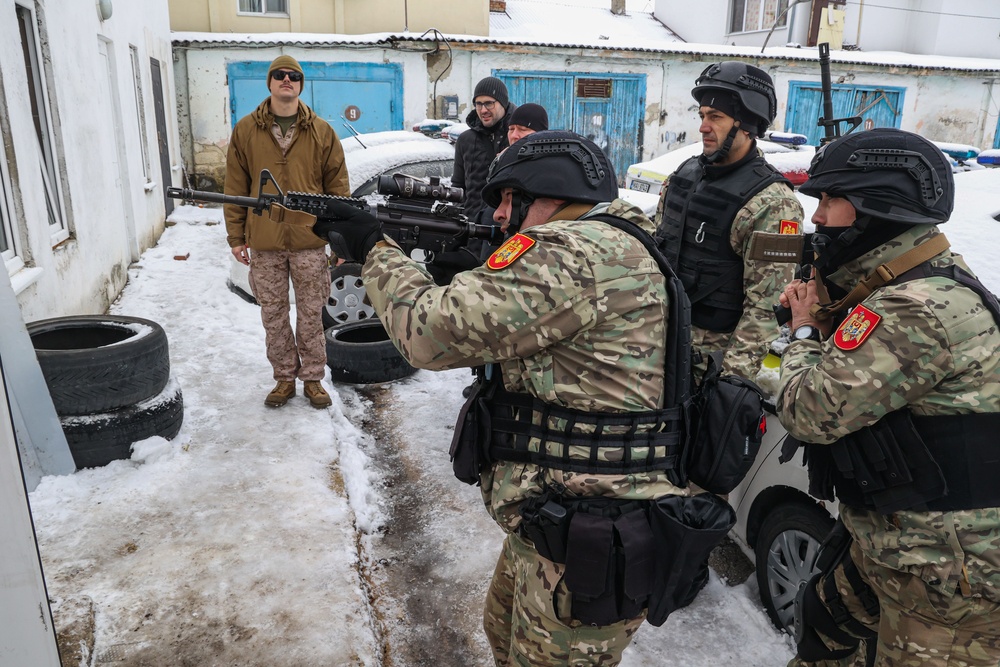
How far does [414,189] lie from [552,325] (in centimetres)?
79

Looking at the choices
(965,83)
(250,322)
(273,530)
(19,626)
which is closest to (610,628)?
(19,626)

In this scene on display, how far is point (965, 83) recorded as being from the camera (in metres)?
18.0

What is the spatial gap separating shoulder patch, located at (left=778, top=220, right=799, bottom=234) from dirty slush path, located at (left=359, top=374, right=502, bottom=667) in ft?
6.13

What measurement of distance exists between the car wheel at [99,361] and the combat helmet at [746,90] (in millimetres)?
2888

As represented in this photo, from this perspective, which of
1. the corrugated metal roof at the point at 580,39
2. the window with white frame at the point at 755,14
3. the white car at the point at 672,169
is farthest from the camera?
the window with white frame at the point at 755,14

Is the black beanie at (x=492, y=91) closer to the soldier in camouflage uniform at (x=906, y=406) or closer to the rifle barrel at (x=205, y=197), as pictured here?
the rifle barrel at (x=205, y=197)

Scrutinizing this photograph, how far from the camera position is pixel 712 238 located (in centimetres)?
308

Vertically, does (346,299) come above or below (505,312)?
below

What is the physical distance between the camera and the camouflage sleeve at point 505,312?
5.57 ft

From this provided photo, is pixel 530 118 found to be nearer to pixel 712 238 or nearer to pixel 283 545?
pixel 712 238

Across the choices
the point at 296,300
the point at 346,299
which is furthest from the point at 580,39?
the point at 296,300

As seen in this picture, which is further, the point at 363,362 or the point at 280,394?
the point at 363,362

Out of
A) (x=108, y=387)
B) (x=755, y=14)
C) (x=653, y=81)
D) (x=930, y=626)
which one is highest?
(x=755, y=14)

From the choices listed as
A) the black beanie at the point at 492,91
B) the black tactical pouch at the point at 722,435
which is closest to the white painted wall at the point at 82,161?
the black beanie at the point at 492,91
